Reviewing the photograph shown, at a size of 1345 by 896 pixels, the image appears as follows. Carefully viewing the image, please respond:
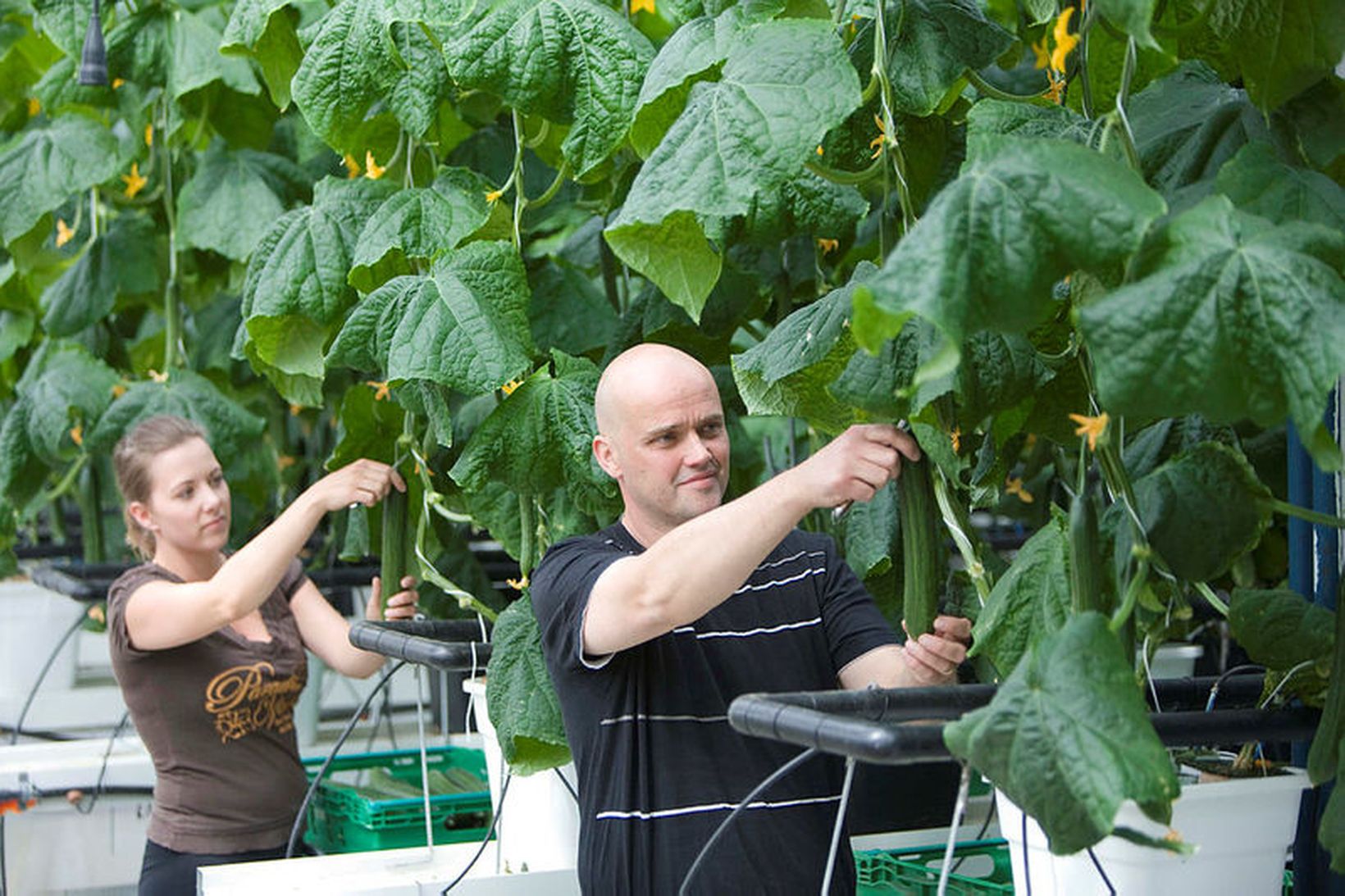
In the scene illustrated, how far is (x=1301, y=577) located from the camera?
1.53 metres

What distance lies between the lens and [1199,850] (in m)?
1.19

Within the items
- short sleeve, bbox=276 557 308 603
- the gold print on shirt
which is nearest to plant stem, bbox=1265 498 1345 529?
the gold print on shirt

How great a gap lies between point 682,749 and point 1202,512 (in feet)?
2.10

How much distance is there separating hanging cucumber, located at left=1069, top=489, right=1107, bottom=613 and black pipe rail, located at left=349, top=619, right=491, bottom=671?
2.35ft

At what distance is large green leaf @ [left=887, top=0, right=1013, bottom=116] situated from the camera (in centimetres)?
151

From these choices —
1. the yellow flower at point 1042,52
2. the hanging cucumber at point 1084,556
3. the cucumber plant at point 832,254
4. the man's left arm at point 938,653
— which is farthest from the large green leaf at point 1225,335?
the yellow flower at point 1042,52

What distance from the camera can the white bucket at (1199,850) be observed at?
1178 millimetres

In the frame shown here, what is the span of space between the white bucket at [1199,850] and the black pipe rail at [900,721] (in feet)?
0.13

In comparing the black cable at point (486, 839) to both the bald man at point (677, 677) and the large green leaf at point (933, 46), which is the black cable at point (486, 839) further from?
the large green leaf at point (933, 46)

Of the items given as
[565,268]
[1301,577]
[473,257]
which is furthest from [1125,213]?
[565,268]

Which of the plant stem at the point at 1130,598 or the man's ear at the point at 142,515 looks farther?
the man's ear at the point at 142,515

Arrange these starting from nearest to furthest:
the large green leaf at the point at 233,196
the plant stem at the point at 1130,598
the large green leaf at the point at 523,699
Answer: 1. the plant stem at the point at 1130,598
2. the large green leaf at the point at 523,699
3. the large green leaf at the point at 233,196

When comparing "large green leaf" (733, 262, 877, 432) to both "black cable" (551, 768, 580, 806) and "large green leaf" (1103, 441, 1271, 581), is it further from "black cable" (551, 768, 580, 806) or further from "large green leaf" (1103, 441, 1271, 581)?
"black cable" (551, 768, 580, 806)

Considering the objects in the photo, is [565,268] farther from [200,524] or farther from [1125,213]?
[1125,213]
